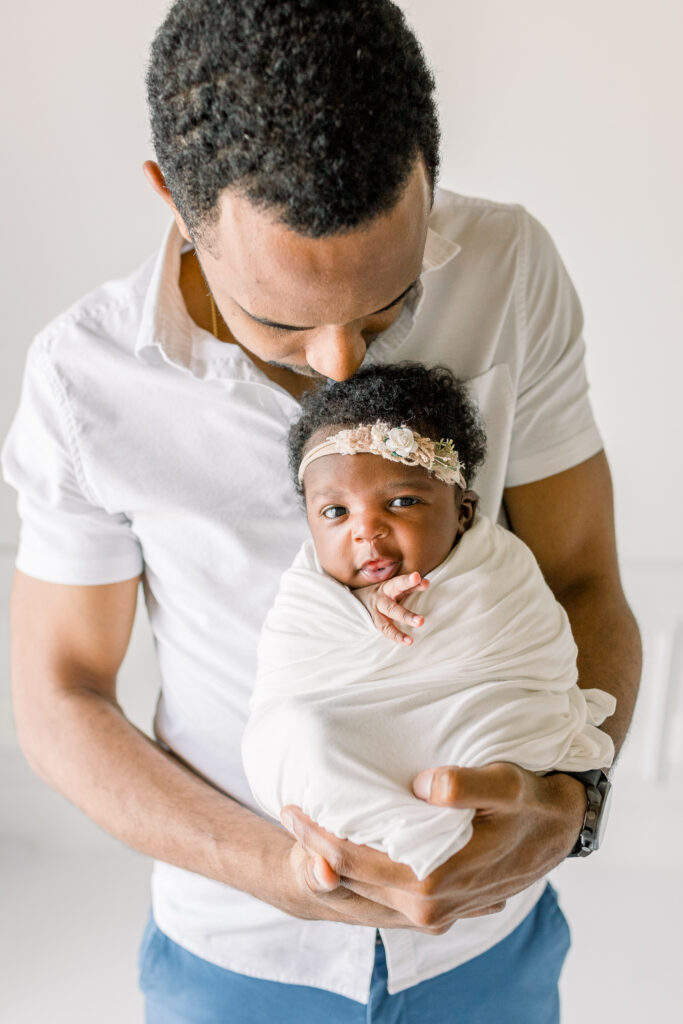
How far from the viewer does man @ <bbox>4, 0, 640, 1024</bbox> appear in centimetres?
106

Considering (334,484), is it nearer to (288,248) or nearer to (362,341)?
(362,341)

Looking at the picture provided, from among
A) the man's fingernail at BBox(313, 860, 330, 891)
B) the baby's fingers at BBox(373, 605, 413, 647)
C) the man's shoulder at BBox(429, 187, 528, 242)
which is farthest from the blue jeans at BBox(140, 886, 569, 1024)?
the man's shoulder at BBox(429, 187, 528, 242)

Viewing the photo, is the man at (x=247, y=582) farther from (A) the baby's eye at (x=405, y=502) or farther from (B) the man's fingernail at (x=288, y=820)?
(A) the baby's eye at (x=405, y=502)

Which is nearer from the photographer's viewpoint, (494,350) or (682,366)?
(494,350)

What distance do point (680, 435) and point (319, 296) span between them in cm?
158

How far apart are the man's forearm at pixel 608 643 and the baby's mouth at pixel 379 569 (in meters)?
0.36

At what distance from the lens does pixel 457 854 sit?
3.32 feet

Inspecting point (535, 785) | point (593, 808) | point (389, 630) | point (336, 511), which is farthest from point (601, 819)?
point (336, 511)

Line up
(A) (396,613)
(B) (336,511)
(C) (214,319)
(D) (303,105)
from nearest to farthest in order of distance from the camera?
1. (D) (303,105)
2. (A) (396,613)
3. (B) (336,511)
4. (C) (214,319)

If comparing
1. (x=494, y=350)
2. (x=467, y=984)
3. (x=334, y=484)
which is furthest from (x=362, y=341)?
(x=467, y=984)

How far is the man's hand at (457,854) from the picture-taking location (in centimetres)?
100

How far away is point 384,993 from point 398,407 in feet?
2.74

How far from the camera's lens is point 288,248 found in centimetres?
89

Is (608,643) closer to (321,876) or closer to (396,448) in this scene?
(396,448)
